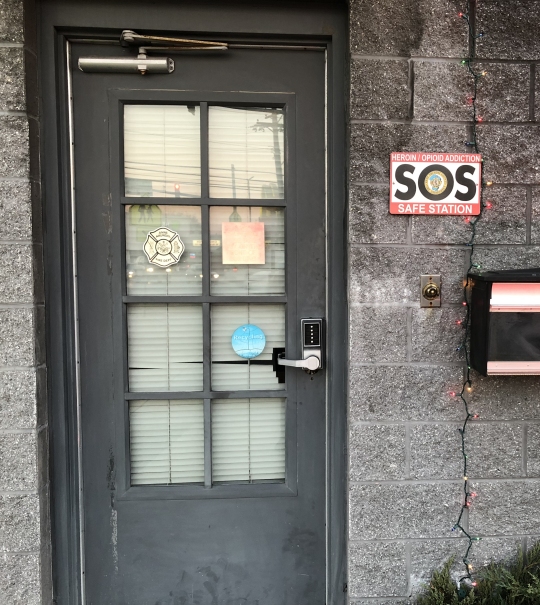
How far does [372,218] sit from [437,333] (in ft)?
2.01

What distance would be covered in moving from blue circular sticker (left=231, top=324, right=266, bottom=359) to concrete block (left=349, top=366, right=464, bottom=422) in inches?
18.3

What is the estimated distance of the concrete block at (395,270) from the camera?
2021mm

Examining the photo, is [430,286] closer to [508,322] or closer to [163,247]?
[508,322]

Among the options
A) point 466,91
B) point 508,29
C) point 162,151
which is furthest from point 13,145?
point 508,29

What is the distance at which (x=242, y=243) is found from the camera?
2135 millimetres

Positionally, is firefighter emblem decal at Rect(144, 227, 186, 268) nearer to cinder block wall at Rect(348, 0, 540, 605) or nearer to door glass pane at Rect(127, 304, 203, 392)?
door glass pane at Rect(127, 304, 203, 392)

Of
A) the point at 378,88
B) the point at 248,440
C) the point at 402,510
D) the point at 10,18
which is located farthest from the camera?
the point at 248,440

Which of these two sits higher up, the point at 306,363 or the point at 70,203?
the point at 70,203

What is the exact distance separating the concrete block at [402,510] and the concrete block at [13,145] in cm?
207

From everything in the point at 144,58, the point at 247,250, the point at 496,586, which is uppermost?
the point at 144,58

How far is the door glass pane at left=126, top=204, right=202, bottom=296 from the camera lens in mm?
2117

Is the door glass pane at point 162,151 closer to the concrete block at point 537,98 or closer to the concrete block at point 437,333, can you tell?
the concrete block at point 437,333

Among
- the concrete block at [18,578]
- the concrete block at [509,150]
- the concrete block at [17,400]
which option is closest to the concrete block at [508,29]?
the concrete block at [509,150]

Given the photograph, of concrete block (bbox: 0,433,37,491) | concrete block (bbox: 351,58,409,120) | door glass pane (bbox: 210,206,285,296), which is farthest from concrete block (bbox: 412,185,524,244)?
concrete block (bbox: 0,433,37,491)
